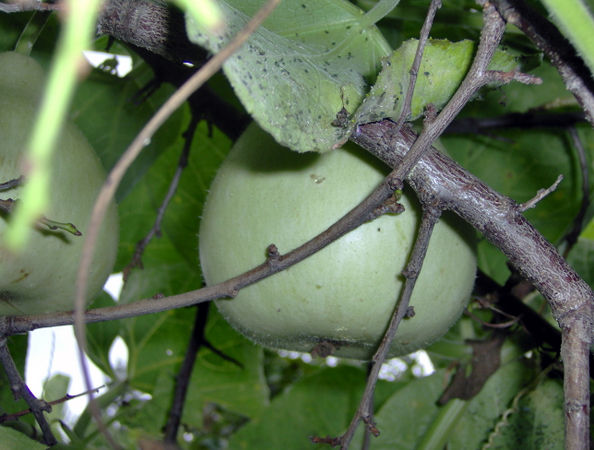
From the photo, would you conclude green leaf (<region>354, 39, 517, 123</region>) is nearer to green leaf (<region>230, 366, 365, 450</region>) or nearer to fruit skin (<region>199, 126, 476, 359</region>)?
fruit skin (<region>199, 126, 476, 359</region>)

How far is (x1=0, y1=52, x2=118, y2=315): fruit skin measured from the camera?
525mm

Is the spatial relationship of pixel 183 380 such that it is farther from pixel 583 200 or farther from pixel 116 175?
pixel 116 175

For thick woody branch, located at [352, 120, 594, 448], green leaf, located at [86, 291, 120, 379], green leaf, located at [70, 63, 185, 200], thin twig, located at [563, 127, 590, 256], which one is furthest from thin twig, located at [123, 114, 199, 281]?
thin twig, located at [563, 127, 590, 256]

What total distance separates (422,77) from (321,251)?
154 mm

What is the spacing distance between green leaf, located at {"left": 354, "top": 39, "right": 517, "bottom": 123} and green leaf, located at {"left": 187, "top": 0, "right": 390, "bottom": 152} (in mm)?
17

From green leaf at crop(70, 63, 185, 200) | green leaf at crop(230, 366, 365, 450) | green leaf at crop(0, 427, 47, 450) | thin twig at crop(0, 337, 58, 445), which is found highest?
green leaf at crop(70, 63, 185, 200)

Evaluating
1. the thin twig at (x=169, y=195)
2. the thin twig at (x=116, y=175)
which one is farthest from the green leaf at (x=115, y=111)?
the thin twig at (x=116, y=175)

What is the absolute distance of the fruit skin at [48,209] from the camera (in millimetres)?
525

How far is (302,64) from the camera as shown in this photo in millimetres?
443

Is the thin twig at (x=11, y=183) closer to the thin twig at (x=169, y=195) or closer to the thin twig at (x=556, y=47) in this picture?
the thin twig at (x=169, y=195)

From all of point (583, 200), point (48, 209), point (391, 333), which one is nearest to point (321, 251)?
point (391, 333)

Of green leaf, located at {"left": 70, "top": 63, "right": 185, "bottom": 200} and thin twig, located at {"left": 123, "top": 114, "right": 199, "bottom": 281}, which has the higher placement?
green leaf, located at {"left": 70, "top": 63, "right": 185, "bottom": 200}

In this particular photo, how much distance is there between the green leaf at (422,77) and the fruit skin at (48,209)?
0.88ft

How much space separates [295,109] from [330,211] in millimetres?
143
